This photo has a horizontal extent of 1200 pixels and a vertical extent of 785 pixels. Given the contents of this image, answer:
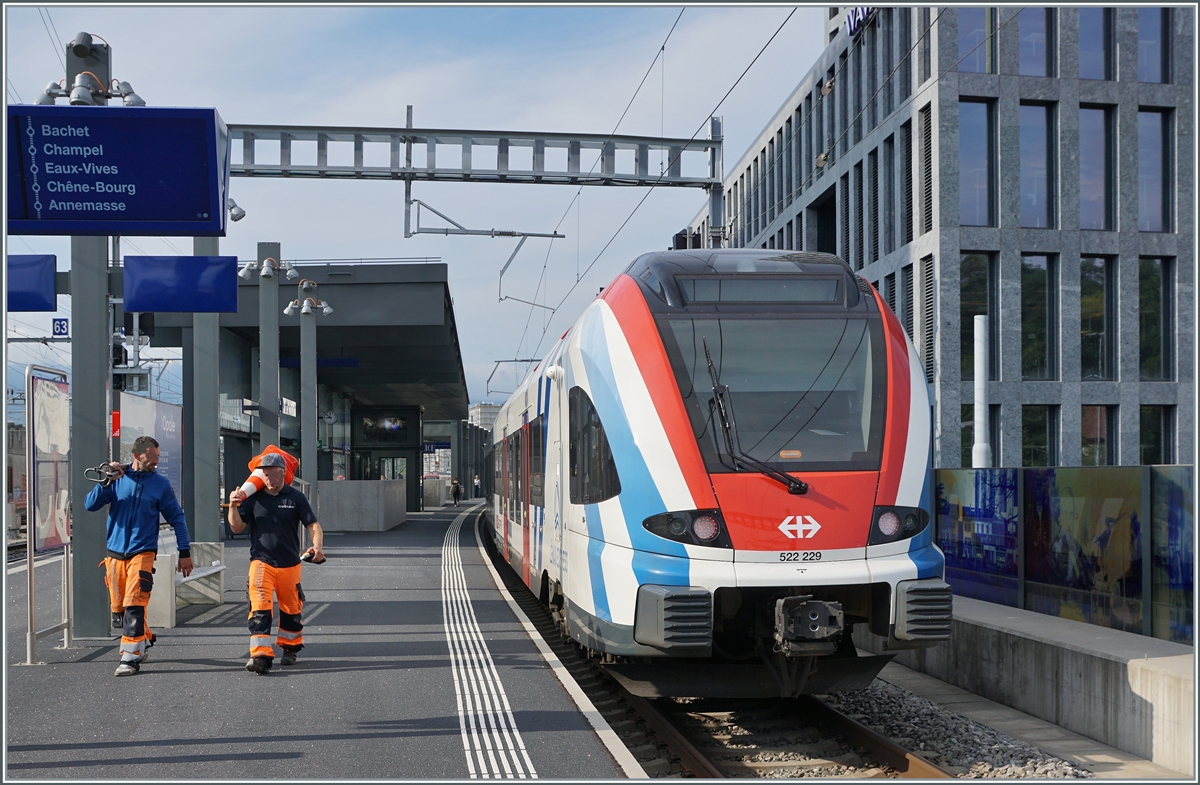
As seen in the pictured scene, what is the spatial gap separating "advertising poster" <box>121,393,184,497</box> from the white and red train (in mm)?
5176

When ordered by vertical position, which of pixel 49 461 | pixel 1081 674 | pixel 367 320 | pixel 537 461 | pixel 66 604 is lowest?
pixel 1081 674

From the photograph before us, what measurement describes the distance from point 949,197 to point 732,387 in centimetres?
2127

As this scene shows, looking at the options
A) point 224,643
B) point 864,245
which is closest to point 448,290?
point 864,245

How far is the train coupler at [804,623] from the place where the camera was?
667 centimetres

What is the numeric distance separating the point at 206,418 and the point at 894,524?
11.1 meters

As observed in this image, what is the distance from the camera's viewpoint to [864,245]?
31281 millimetres

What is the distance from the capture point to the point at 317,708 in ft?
24.5

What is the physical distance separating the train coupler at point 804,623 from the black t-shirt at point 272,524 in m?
3.95

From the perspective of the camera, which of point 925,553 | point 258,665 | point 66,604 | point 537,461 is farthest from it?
point 537,461

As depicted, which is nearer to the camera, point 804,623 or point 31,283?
point 804,623

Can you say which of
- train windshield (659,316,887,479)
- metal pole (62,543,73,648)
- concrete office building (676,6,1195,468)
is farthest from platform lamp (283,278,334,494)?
train windshield (659,316,887,479)

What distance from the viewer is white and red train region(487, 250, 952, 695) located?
6781 mm

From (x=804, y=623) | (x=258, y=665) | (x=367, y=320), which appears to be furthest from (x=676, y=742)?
(x=367, y=320)

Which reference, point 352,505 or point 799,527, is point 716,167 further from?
point 352,505
